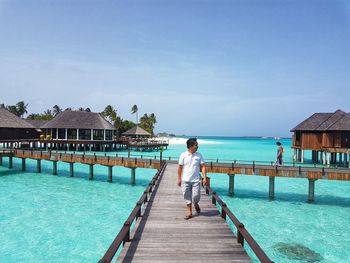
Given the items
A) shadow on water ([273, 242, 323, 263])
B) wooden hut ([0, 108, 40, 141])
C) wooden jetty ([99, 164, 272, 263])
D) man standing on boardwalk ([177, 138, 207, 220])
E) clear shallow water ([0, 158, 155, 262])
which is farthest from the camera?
wooden hut ([0, 108, 40, 141])

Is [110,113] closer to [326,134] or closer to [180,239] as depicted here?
[326,134]

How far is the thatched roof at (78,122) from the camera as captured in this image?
56.5 m

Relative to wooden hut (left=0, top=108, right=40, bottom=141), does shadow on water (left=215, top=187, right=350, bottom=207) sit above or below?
below

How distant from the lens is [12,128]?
47.0 meters

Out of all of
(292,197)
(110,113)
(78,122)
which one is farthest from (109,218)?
(110,113)

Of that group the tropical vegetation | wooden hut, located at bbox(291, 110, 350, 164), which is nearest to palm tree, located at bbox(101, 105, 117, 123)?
the tropical vegetation

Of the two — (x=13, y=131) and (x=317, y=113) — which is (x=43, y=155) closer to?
(x=13, y=131)

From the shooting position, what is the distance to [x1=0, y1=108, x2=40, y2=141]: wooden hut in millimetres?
45491

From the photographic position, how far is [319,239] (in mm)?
13789

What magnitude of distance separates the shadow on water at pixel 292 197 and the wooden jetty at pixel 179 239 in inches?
542

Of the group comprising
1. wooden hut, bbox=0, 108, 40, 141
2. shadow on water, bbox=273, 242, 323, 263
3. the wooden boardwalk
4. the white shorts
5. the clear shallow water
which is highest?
wooden hut, bbox=0, 108, 40, 141

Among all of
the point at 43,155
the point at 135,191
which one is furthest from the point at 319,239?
the point at 43,155

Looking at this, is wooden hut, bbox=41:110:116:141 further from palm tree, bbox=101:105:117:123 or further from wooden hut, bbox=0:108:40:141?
palm tree, bbox=101:105:117:123

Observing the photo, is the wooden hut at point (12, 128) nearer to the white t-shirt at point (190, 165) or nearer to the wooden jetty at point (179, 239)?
the wooden jetty at point (179, 239)
